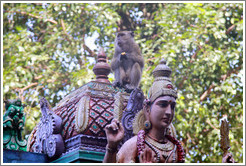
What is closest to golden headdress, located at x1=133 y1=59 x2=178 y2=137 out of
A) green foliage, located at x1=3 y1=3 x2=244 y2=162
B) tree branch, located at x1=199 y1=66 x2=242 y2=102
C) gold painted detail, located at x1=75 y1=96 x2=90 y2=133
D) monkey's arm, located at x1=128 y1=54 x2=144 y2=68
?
gold painted detail, located at x1=75 y1=96 x2=90 y2=133

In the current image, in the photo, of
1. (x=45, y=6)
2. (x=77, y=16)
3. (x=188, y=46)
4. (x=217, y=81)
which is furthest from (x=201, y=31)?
(x=45, y=6)

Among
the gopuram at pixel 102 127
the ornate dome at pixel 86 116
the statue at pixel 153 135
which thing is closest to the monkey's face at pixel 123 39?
the gopuram at pixel 102 127

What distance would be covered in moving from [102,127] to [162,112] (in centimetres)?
110

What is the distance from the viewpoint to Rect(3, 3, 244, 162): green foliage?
1335 centimetres

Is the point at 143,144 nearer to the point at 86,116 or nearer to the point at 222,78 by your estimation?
the point at 86,116

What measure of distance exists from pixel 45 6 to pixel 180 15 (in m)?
4.32

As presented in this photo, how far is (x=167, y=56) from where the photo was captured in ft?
43.0

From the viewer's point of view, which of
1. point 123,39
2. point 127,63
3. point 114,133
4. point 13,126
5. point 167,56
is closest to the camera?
point 114,133

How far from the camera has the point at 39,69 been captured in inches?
577

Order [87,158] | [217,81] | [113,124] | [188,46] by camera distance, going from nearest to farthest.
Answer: [113,124] → [87,158] → [188,46] → [217,81]

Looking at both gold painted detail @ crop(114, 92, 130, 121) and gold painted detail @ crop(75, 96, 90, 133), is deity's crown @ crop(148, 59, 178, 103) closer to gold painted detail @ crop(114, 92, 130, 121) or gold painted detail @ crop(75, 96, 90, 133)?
gold painted detail @ crop(114, 92, 130, 121)

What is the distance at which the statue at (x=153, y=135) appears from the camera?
4.75 meters

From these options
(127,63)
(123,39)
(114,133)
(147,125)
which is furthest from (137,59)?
(114,133)

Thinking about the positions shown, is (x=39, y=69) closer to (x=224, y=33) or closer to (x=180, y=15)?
(x=180, y=15)
